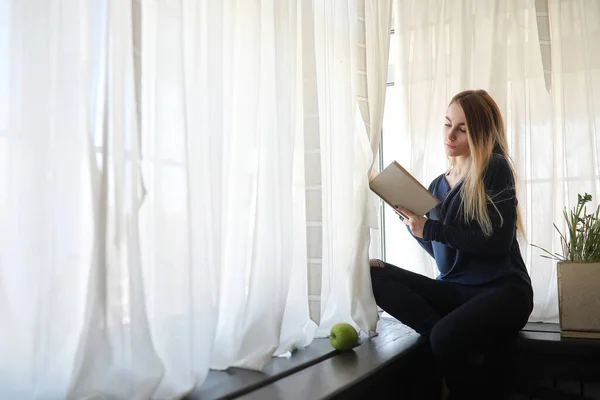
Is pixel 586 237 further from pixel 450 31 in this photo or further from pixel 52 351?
pixel 52 351

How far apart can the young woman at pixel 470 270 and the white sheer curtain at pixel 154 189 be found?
0.36 meters

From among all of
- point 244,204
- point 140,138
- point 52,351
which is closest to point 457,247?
point 244,204

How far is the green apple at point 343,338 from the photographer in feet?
6.00

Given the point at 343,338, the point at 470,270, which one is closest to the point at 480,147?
the point at 470,270

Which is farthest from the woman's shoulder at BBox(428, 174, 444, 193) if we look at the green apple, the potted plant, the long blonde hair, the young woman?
the green apple

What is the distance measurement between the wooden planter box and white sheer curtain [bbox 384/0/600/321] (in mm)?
290

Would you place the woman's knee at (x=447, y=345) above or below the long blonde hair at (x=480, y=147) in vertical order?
below

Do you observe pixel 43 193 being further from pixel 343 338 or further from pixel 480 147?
pixel 480 147

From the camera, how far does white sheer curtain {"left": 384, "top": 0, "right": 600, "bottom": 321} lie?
95.7 inches

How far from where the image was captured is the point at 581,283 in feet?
6.88

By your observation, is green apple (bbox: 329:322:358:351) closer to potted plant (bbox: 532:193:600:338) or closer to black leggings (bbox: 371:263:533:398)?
black leggings (bbox: 371:263:533:398)

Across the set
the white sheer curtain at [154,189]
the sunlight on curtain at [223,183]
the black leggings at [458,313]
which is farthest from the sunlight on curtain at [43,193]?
the black leggings at [458,313]

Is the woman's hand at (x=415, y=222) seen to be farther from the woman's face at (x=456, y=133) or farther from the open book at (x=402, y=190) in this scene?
the woman's face at (x=456, y=133)

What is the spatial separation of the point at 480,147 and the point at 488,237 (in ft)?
1.12
